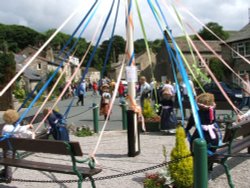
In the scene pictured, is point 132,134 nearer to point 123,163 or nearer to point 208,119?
point 123,163

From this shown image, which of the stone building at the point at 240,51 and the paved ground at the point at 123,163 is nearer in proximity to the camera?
the paved ground at the point at 123,163

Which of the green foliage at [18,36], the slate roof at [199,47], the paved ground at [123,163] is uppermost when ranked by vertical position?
the green foliage at [18,36]

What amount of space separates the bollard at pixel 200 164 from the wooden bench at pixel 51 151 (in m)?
1.41

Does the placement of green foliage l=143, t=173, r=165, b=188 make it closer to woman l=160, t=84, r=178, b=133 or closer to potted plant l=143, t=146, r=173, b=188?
potted plant l=143, t=146, r=173, b=188

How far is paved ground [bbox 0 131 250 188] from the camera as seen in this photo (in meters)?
5.10

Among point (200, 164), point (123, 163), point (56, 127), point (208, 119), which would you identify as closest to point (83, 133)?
point (56, 127)

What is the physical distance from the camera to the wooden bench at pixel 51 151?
423cm

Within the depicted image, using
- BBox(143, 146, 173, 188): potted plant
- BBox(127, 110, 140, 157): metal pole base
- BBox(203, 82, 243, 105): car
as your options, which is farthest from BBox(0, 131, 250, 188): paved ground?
BBox(203, 82, 243, 105): car

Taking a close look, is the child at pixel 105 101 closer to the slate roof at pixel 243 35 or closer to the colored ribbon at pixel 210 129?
the colored ribbon at pixel 210 129

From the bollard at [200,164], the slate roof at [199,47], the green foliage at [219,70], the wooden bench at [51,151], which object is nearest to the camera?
the bollard at [200,164]

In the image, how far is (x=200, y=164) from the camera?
316cm

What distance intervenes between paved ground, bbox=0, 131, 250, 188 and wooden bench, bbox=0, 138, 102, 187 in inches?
22.2

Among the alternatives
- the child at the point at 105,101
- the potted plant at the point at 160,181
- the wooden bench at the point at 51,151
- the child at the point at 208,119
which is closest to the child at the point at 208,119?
the child at the point at 208,119

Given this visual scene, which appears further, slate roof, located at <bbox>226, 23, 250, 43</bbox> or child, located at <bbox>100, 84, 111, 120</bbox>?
slate roof, located at <bbox>226, 23, 250, 43</bbox>
